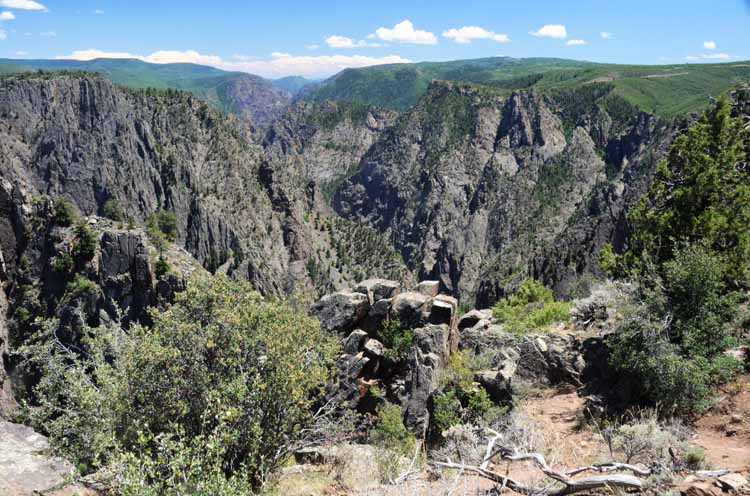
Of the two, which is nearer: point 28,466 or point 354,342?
point 28,466

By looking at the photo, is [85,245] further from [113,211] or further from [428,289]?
[428,289]

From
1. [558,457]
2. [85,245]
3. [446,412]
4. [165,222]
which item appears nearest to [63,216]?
[85,245]

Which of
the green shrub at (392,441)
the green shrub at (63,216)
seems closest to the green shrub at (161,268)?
the green shrub at (63,216)

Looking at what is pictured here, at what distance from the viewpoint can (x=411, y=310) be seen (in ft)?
77.7

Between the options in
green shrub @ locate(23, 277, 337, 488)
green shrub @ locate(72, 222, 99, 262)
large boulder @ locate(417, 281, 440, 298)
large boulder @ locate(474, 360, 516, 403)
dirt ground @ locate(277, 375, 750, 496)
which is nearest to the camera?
dirt ground @ locate(277, 375, 750, 496)

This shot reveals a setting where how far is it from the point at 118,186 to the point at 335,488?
96.4 meters

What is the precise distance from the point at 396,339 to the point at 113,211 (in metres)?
79.5

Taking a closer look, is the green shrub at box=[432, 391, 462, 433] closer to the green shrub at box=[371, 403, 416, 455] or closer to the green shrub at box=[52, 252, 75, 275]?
the green shrub at box=[371, 403, 416, 455]

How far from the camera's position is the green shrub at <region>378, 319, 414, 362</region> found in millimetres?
22875

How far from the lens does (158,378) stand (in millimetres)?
12383

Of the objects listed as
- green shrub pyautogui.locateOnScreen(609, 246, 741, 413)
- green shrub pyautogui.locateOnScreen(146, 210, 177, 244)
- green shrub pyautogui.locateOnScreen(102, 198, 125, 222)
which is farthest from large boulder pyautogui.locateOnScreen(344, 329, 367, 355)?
green shrub pyautogui.locateOnScreen(102, 198, 125, 222)

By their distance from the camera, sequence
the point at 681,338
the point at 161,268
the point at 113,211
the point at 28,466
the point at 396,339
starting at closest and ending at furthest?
1. the point at 28,466
2. the point at 681,338
3. the point at 396,339
4. the point at 161,268
5. the point at 113,211

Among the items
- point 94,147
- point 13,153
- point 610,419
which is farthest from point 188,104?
point 610,419

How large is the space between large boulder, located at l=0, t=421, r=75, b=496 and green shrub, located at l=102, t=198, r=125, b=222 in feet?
268
